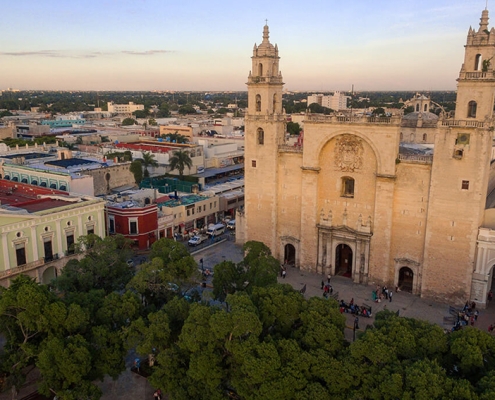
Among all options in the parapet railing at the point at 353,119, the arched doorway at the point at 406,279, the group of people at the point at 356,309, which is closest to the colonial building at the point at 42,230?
the parapet railing at the point at 353,119

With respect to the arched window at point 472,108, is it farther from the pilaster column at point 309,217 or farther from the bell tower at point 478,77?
the pilaster column at point 309,217

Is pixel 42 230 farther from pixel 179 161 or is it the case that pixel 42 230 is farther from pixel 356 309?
pixel 179 161

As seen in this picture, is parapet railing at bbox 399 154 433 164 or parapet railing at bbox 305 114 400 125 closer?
parapet railing at bbox 399 154 433 164

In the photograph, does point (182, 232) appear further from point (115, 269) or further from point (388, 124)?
point (388, 124)

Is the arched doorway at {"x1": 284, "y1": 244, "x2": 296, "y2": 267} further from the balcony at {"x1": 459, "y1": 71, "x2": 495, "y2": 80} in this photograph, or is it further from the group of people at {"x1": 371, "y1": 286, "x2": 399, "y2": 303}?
the balcony at {"x1": 459, "y1": 71, "x2": 495, "y2": 80}

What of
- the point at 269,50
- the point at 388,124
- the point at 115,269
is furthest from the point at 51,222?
A: the point at 388,124

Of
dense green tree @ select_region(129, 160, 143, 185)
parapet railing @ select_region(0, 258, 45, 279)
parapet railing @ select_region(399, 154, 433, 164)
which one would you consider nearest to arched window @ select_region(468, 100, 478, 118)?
parapet railing @ select_region(399, 154, 433, 164)
